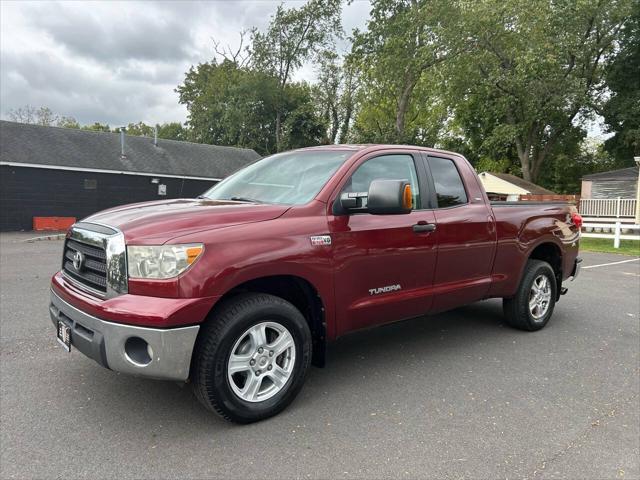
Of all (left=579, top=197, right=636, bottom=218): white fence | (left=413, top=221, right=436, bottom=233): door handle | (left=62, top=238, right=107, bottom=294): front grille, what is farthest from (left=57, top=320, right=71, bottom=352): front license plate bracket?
(left=579, top=197, right=636, bottom=218): white fence

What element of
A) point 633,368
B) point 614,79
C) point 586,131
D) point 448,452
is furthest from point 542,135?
point 448,452

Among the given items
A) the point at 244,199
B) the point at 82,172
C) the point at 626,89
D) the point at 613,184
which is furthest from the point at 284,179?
the point at 626,89

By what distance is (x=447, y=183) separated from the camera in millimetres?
4484

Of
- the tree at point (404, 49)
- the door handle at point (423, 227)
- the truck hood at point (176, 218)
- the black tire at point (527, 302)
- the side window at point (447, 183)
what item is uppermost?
the tree at point (404, 49)

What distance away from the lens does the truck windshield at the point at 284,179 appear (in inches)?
143

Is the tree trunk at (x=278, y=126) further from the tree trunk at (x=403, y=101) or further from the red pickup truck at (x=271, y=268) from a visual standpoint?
the red pickup truck at (x=271, y=268)

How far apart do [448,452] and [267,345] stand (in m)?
1.29

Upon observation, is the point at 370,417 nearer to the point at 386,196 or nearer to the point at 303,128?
the point at 386,196

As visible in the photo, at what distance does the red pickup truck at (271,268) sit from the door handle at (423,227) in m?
0.02

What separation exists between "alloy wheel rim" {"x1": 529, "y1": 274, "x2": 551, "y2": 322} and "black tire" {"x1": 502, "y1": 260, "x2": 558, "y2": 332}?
0.07 ft

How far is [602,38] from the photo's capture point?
28.5 m

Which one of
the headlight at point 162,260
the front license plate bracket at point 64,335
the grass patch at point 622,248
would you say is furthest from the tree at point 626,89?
the front license plate bracket at point 64,335

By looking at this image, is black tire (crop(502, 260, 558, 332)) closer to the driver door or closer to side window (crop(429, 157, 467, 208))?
side window (crop(429, 157, 467, 208))

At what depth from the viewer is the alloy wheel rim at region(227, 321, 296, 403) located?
3.01m
